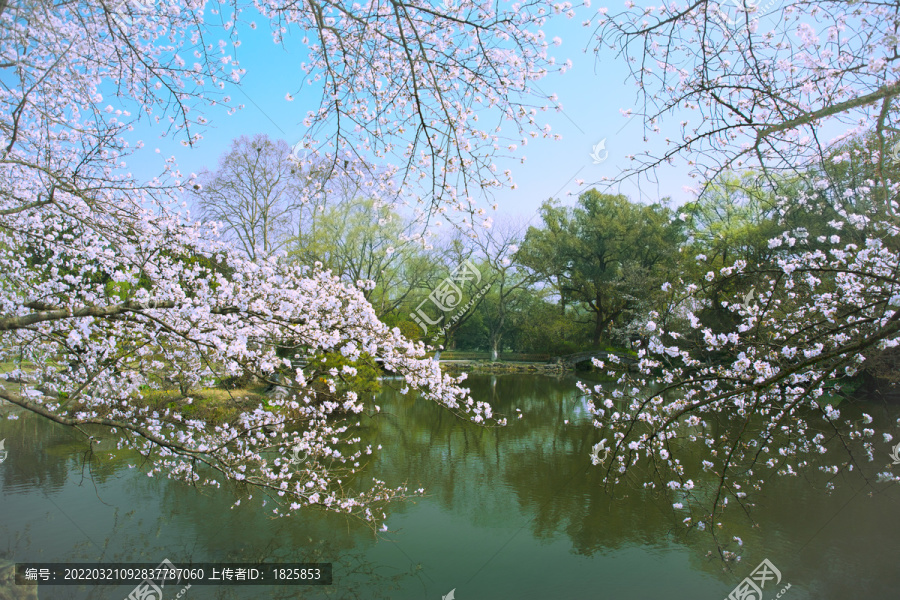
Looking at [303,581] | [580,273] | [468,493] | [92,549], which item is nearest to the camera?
[303,581]

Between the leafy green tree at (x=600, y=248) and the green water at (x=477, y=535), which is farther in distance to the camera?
the leafy green tree at (x=600, y=248)

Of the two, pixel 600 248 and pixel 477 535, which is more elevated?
pixel 600 248

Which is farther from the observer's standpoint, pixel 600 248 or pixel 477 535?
pixel 600 248

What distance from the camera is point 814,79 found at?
267 cm

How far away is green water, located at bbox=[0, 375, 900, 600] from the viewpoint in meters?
5.11

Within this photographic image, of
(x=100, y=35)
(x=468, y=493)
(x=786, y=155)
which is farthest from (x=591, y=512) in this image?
(x=100, y=35)

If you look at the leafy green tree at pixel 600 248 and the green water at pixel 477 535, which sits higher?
the leafy green tree at pixel 600 248

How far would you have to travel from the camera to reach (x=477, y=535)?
20.4ft

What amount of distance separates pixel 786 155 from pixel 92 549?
7.15m

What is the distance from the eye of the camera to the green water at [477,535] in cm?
511

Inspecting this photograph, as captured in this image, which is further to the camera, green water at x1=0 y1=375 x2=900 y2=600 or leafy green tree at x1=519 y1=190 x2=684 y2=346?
leafy green tree at x1=519 y1=190 x2=684 y2=346

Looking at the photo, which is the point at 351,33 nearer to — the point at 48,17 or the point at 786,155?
the point at 48,17

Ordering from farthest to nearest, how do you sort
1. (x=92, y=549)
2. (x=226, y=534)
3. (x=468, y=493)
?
(x=468, y=493), (x=226, y=534), (x=92, y=549)

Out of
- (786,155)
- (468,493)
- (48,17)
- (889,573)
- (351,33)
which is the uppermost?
(48,17)
